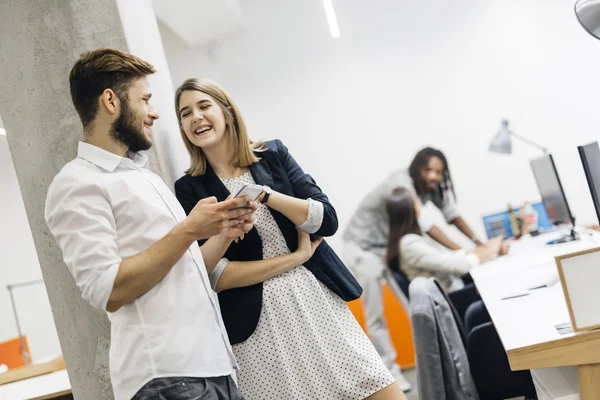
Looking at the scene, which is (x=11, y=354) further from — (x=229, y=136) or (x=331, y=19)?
(x=229, y=136)

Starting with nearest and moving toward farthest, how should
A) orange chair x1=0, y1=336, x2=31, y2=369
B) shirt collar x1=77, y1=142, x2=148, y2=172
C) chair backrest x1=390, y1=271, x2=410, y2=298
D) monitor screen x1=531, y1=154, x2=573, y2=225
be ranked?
1. shirt collar x1=77, y1=142, x2=148, y2=172
2. monitor screen x1=531, y1=154, x2=573, y2=225
3. chair backrest x1=390, y1=271, x2=410, y2=298
4. orange chair x1=0, y1=336, x2=31, y2=369

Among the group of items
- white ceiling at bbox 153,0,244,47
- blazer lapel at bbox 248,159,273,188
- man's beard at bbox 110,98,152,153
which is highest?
white ceiling at bbox 153,0,244,47

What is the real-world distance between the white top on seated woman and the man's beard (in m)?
3.42

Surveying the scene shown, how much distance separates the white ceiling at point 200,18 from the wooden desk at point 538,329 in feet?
10.6

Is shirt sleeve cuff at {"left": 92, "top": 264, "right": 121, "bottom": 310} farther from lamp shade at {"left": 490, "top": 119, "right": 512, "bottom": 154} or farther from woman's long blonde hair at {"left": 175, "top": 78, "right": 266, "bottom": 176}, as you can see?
lamp shade at {"left": 490, "top": 119, "right": 512, "bottom": 154}

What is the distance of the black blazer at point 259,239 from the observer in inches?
75.4

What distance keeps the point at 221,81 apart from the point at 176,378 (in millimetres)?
4868

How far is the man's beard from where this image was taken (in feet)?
5.16

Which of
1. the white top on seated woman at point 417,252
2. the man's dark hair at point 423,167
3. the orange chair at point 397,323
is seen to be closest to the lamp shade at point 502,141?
the man's dark hair at point 423,167

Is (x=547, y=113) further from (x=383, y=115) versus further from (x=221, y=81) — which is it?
(x=221, y=81)

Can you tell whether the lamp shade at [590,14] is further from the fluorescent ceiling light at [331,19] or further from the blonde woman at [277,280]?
the fluorescent ceiling light at [331,19]

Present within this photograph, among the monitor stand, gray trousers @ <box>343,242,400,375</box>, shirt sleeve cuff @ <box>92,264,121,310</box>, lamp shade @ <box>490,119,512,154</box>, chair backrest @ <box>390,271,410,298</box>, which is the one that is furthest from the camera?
lamp shade @ <box>490,119,512,154</box>

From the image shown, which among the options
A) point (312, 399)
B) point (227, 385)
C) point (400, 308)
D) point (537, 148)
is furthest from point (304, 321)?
point (537, 148)

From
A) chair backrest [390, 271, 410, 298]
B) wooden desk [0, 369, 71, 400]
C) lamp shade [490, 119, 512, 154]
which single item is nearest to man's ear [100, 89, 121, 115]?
wooden desk [0, 369, 71, 400]
